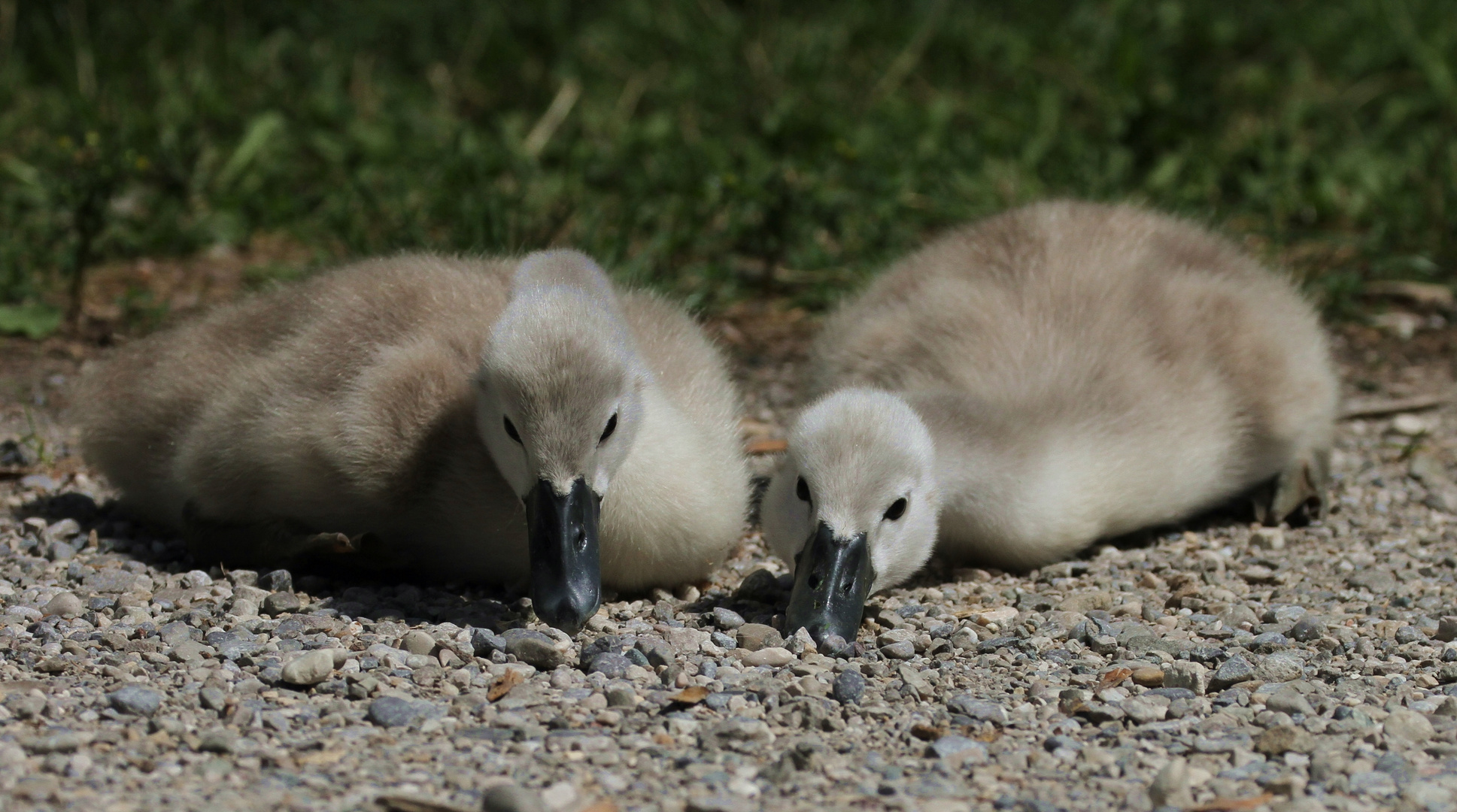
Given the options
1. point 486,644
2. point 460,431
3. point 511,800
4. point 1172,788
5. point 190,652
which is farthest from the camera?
point 460,431

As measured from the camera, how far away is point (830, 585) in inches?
148

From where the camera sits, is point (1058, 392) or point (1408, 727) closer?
point (1408, 727)

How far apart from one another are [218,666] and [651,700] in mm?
941

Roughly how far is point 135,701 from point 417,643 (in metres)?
0.64

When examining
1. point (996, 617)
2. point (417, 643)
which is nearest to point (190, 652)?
point (417, 643)

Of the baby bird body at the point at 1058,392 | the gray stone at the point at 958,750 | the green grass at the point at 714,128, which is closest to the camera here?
the gray stone at the point at 958,750

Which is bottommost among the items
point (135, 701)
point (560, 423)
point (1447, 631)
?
point (135, 701)

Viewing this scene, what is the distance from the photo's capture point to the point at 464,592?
4.18m

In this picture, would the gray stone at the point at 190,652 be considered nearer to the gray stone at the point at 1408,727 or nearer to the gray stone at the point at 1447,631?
the gray stone at the point at 1408,727

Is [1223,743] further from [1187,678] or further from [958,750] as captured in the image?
[958,750]

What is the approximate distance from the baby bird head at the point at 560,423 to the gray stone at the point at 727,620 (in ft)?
1.09

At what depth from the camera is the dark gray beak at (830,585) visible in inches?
145

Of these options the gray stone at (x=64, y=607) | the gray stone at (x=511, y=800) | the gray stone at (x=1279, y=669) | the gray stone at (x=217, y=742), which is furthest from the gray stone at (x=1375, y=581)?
the gray stone at (x=64, y=607)

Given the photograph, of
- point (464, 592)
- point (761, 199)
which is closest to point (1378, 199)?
point (761, 199)
